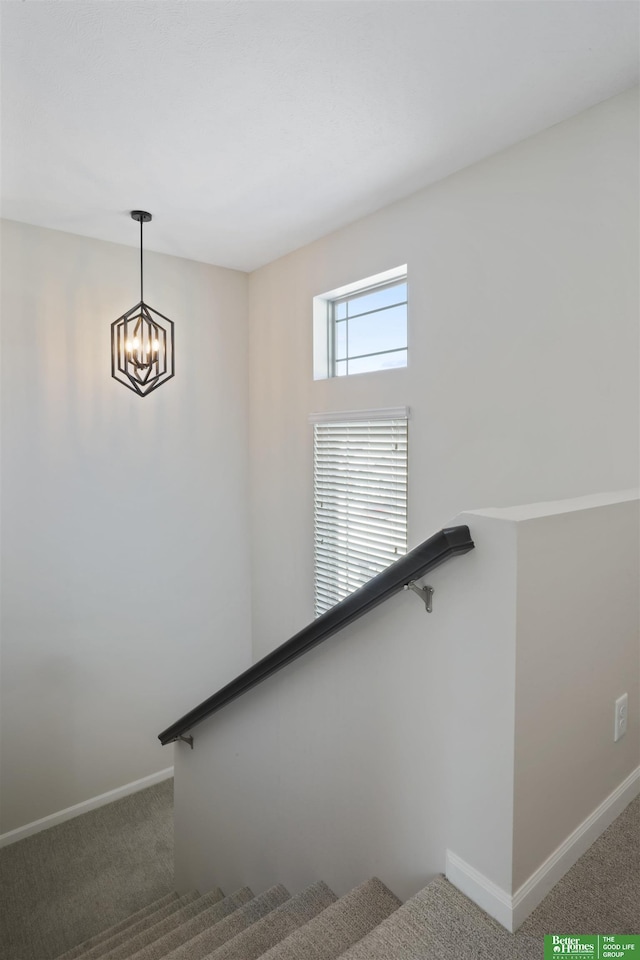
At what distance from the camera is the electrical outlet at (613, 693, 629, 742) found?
5.41ft

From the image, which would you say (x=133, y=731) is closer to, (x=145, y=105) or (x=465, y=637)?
(x=465, y=637)

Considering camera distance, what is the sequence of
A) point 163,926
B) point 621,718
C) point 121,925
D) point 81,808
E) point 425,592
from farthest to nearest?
point 81,808
point 121,925
point 163,926
point 621,718
point 425,592

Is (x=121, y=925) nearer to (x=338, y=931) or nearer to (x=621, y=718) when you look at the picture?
(x=338, y=931)

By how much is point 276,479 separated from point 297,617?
93cm

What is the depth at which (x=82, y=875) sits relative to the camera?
3.12m

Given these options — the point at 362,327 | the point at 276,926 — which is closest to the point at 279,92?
the point at 362,327

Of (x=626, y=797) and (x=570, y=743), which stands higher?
(x=570, y=743)

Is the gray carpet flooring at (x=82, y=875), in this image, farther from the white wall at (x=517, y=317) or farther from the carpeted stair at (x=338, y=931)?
the white wall at (x=517, y=317)

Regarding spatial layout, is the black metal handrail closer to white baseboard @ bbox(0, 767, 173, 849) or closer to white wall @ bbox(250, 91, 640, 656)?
white wall @ bbox(250, 91, 640, 656)

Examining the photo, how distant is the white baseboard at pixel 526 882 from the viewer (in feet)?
4.20

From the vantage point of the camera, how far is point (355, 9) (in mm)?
1648

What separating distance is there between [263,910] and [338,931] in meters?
0.63

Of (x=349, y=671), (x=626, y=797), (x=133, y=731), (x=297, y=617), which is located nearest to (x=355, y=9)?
(x=349, y=671)

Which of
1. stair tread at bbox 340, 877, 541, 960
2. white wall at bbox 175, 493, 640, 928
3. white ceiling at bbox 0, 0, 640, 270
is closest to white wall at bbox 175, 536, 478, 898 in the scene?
white wall at bbox 175, 493, 640, 928
